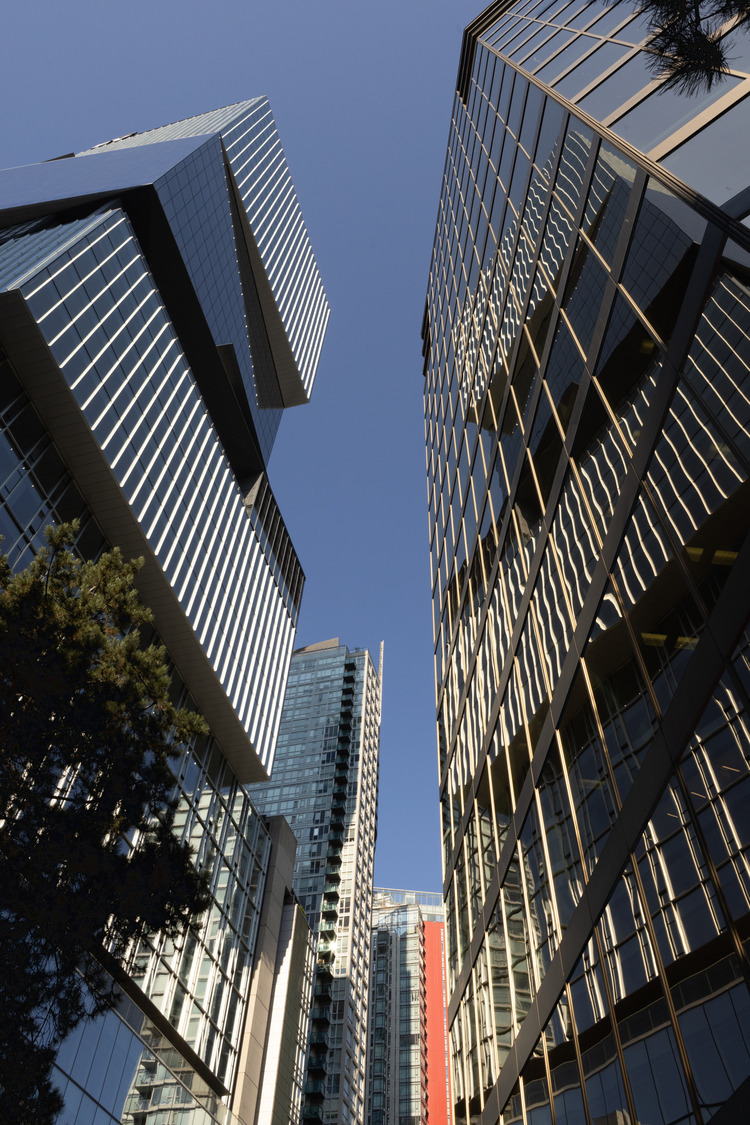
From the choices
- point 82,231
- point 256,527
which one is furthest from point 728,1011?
point 256,527

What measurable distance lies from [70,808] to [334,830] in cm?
8183

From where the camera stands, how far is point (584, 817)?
1302 cm

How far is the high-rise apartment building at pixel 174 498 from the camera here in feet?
102

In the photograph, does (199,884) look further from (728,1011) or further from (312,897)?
(312,897)

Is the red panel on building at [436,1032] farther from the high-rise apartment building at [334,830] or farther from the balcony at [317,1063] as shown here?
the balcony at [317,1063]

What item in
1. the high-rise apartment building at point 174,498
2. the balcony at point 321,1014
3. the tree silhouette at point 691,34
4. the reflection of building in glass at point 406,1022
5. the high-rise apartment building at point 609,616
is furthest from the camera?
the reflection of building in glass at point 406,1022

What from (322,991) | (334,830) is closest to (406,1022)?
(334,830)

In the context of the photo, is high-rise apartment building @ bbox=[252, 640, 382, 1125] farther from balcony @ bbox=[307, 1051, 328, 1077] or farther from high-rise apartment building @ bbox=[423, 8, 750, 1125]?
high-rise apartment building @ bbox=[423, 8, 750, 1125]

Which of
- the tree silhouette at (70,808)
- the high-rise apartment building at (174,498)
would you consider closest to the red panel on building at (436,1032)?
the high-rise apartment building at (174,498)

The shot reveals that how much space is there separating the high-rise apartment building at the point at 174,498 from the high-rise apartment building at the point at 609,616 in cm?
1029

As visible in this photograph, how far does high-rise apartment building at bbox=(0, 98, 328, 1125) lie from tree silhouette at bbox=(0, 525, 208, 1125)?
9.48 m

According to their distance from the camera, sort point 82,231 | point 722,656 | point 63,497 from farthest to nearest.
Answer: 1. point 82,231
2. point 63,497
3. point 722,656

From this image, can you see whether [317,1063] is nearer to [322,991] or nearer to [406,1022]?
[322,991]

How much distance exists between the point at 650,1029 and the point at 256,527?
49.4 m
